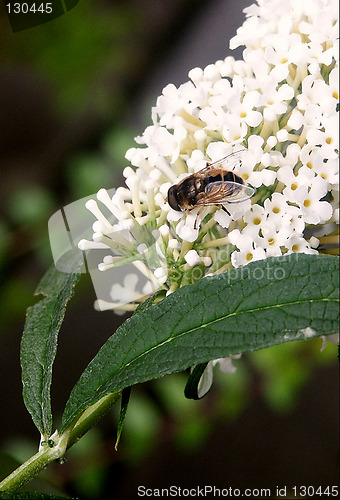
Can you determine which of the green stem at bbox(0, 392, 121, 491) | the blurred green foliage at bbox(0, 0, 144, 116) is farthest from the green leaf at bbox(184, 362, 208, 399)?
the blurred green foliage at bbox(0, 0, 144, 116)

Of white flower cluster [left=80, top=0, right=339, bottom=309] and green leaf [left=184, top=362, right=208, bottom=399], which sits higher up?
white flower cluster [left=80, top=0, right=339, bottom=309]

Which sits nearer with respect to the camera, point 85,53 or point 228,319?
point 228,319

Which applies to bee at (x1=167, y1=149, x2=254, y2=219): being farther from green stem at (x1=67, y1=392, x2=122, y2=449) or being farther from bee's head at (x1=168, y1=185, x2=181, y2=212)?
green stem at (x1=67, y1=392, x2=122, y2=449)

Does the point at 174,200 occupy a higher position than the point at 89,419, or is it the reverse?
the point at 174,200

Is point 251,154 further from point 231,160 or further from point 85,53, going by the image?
point 85,53

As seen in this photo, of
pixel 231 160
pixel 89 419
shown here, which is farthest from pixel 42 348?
pixel 231 160

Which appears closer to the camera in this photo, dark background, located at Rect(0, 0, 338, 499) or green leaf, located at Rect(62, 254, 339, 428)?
green leaf, located at Rect(62, 254, 339, 428)

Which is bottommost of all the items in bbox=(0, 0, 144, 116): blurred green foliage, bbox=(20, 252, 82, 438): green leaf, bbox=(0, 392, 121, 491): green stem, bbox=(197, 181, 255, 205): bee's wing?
bbox=(0, 392, 121, 491): green stem
